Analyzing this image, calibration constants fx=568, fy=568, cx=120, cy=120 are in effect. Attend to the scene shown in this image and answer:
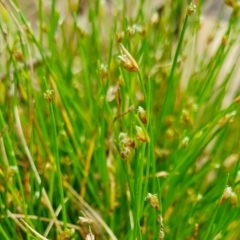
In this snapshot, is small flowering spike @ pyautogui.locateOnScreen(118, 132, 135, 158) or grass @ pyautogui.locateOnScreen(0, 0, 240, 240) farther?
grass @ pyautogui.locateOnScreen(0, 0, 240, 240)

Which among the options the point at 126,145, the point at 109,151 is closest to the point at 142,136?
the point at 126,145

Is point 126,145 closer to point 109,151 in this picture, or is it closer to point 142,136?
point 142,136

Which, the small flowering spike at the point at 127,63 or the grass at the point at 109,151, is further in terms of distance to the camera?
the grass at the point at 109,151

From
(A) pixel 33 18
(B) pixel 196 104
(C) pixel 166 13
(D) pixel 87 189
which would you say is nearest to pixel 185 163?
(B) pixel 196 104

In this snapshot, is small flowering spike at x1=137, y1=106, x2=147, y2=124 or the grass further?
the grass

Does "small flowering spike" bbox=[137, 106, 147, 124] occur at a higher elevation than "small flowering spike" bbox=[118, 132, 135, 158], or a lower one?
higher

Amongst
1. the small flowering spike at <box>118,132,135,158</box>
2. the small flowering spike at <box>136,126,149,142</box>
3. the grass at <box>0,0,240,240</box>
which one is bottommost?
the grass at <box>0,0,240,240</box>

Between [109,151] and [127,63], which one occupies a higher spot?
[127,63]

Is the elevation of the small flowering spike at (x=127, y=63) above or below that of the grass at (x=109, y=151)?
above

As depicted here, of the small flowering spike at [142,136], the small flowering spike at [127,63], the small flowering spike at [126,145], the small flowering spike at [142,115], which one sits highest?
the small flowering spike at [127,63]

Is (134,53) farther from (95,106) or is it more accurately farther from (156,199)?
(156,199)

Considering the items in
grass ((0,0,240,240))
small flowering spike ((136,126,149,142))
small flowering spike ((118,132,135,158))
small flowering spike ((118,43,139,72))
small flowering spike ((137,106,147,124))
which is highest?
small flowering spike ((118,43,139,72))
